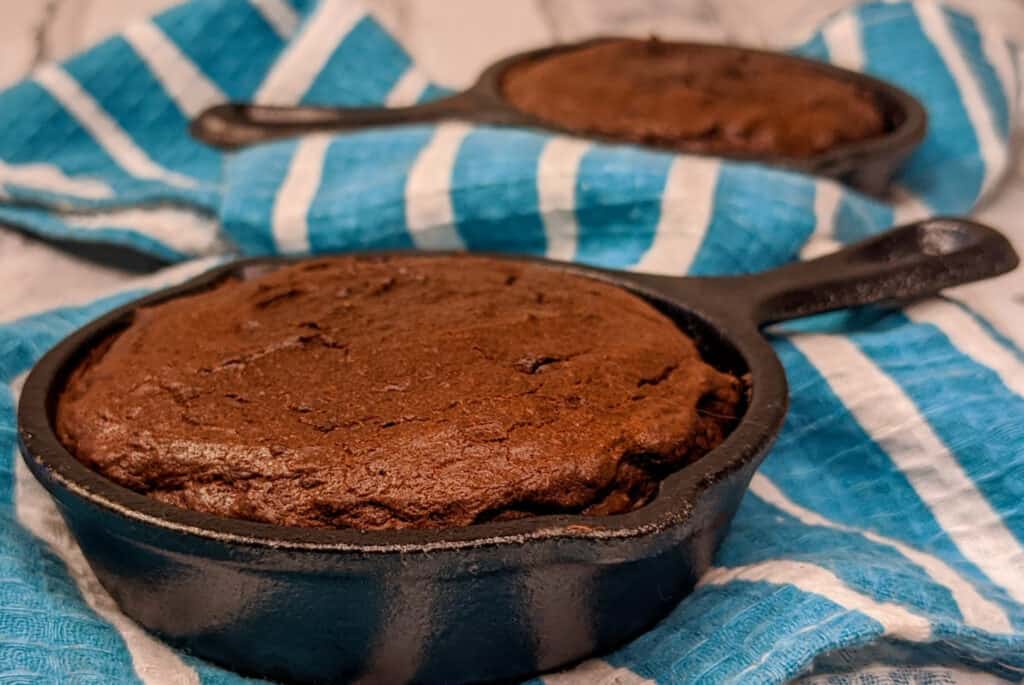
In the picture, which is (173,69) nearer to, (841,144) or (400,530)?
(841,144)

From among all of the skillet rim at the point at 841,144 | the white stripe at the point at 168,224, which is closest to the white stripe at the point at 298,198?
the white stripe at the point at 168,224

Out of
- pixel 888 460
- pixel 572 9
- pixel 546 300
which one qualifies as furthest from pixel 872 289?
pixel 572 9

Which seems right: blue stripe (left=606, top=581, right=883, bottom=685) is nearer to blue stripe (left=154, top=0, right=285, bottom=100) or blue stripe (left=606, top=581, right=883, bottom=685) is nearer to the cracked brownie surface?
the cracked brownie surface

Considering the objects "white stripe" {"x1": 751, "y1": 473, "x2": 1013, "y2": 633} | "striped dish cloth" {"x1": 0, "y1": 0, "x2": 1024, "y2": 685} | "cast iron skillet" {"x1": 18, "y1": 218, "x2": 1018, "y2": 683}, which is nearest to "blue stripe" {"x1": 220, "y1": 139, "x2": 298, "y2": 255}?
"striped dish cloth" {"x1": 0, "y1": 0, "x2": 1024, "y2": 685}

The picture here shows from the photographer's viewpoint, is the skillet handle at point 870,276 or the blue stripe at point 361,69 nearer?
the skillet handle at point 870,276

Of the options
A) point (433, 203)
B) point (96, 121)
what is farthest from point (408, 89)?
point (433, 203)

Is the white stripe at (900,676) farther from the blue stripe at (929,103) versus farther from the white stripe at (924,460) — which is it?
the blue stripe at (929,103)

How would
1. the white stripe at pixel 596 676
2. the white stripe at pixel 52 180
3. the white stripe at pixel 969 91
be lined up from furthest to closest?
1. the white stripe at pixel 969 91
2. the white stripe at pixel 52 180
3. the white stripe at pixel 596 676
